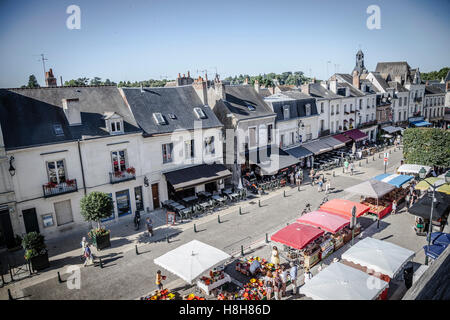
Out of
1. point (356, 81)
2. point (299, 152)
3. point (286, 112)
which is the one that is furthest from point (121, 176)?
point (356, 81)

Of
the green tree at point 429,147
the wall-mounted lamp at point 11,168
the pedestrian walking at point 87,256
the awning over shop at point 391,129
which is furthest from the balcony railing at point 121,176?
the awning over shop at point 391,129

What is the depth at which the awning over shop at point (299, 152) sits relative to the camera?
3170 cm

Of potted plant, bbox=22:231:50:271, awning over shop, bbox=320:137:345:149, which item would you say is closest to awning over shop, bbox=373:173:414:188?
awning over shop, bbox=320:137:345:149

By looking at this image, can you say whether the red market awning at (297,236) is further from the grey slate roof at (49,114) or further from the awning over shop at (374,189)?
the grey slate roof at (49,114)

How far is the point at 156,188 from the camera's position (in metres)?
23.5

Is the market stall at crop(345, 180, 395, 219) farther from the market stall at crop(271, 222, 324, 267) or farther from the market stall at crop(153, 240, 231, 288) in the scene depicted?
the market stall at crop(153, 240, 231, 288)

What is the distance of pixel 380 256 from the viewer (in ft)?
43.9

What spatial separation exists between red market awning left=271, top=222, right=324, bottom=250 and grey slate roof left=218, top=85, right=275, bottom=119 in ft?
44.3

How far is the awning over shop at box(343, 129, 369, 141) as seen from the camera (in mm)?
40312

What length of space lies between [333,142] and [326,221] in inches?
893

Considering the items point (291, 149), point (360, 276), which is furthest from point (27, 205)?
point (291, 149)

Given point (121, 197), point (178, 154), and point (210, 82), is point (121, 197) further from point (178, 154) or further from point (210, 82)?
point (210, 82)

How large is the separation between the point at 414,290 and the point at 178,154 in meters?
22.6

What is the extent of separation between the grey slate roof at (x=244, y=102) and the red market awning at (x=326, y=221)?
489 inches
